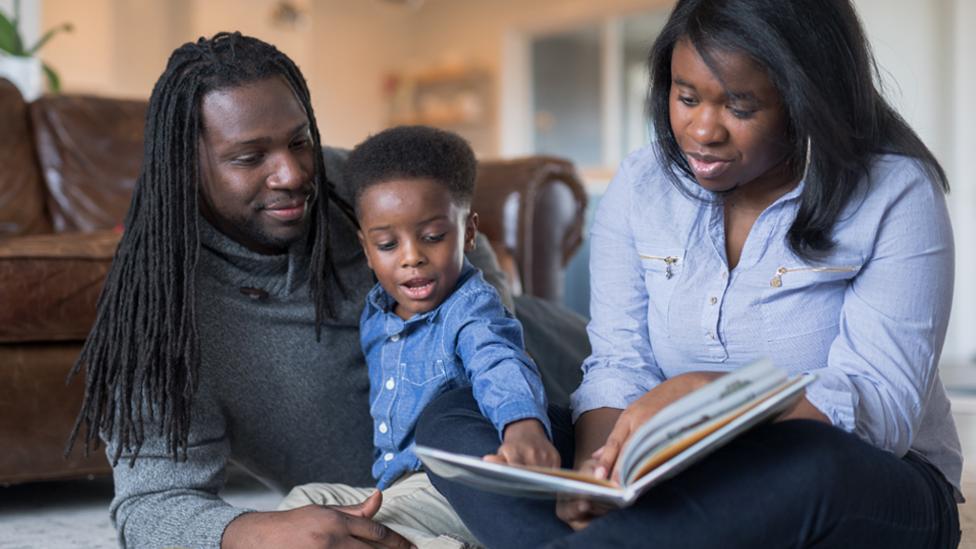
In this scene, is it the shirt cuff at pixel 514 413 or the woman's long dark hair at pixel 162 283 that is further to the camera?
the woman's long dark hair at pixel 162 283

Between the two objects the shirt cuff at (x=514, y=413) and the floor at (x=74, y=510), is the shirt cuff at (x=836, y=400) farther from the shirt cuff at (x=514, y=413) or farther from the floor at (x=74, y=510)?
the floor at (x=74, y=510)

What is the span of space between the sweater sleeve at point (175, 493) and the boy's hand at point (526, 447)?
39cm

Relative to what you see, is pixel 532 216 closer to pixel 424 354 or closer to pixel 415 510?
pixel 424 354

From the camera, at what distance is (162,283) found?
1.43 m

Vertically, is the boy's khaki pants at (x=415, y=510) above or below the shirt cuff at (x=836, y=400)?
below

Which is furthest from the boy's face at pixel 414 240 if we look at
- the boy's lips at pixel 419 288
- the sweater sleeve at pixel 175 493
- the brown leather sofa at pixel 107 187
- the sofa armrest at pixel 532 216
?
the sofa armrest at pixel 532 216

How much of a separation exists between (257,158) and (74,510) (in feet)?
3.10

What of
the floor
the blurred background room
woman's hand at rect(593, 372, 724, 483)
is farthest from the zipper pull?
the blurred background room

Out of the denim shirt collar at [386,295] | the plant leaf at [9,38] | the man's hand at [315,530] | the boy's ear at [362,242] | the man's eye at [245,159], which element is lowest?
the man's hand at [315,530]

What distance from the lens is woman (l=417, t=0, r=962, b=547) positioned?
102 centimetres

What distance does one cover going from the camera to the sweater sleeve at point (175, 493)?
1297 mm

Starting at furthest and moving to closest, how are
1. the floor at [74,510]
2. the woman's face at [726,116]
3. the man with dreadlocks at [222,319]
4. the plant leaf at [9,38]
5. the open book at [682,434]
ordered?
the plant leaf at [9,38], the floor at [74,510], the man with dreadlocks at [222,319], the woman's face at [726,116], the open book at [682,434]

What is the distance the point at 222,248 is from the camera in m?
→ 1.50

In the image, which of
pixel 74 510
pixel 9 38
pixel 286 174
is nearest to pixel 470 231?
pixel 286 174
